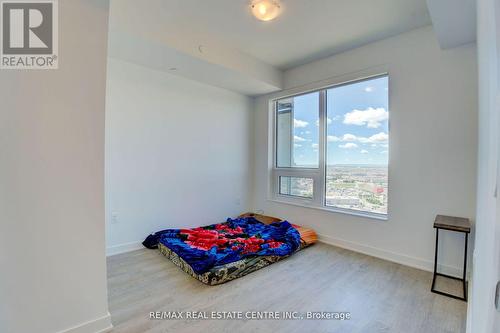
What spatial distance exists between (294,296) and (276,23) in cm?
274

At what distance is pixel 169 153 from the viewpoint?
340cm

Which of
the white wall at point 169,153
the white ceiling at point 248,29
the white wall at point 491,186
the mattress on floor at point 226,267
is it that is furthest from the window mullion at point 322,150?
the white wall at point 491,186

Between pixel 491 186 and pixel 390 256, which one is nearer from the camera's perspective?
pixel 491 186

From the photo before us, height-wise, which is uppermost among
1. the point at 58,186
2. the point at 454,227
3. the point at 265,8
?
the point at 265,8

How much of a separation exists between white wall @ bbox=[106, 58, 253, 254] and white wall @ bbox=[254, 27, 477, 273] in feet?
6.47

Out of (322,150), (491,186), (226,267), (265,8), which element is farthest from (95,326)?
(322,150)

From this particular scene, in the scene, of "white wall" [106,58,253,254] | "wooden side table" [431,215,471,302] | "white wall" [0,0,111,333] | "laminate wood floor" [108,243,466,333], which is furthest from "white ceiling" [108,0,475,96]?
"laminate wood floor" [108,243,466,333]

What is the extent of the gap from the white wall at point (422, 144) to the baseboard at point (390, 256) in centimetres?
1

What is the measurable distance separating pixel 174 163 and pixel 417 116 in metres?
3.12

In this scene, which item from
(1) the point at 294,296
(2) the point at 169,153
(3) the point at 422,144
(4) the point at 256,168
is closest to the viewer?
(1) the point at 294,296

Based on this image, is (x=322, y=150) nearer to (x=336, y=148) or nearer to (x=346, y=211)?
(x=336, y=148)

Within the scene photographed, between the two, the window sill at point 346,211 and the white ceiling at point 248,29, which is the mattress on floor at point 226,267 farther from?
the white ceiling at point 248,29

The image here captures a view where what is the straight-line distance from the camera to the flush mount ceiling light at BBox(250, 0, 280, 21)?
2191mm

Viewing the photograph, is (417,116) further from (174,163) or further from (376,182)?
(174,163)
